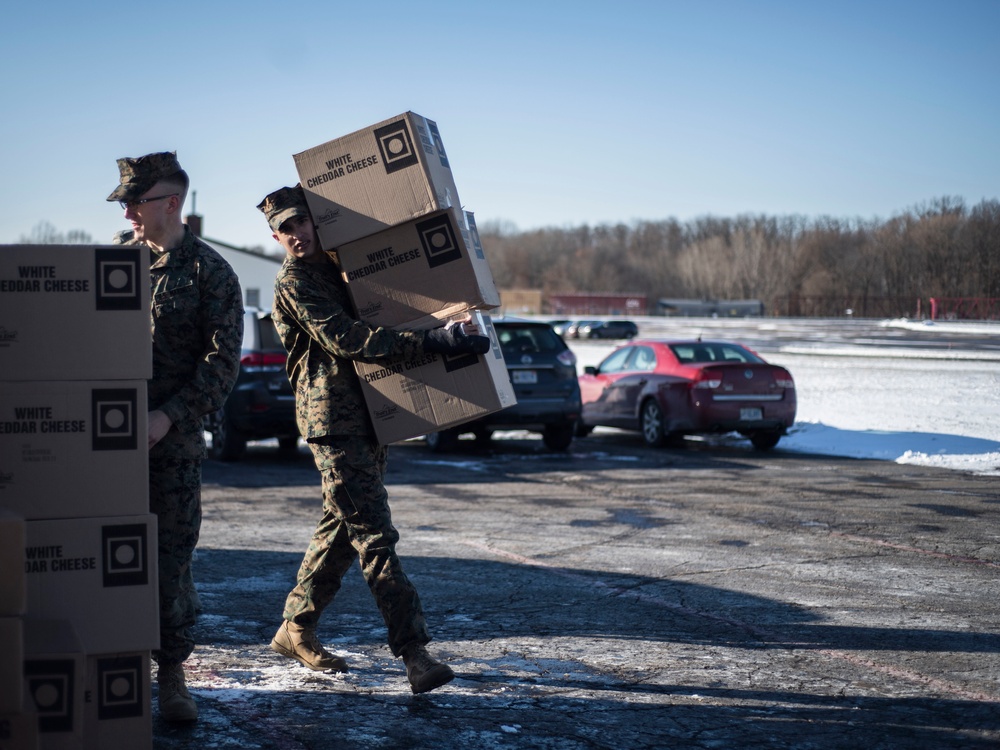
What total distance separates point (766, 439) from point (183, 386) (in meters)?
11.5

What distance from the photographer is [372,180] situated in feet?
14.9

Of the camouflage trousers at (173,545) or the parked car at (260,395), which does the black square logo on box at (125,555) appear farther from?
the parked car at (260,395)

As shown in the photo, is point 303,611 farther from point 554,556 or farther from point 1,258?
point 554,556

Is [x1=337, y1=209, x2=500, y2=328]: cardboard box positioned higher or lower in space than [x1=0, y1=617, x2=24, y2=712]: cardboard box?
higher

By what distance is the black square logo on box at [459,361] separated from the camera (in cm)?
457

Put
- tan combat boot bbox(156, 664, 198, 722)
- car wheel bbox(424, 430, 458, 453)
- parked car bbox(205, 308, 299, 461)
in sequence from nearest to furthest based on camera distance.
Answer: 1. tan combat boot bbox(156, 664, 198, 722)
2. parked car bbox(205, 308, 299, 461)
3. car wheel bbox(424, 430, 458, 453)

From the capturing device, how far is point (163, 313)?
14.1 feet

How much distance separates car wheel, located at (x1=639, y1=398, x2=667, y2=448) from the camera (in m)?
15.0

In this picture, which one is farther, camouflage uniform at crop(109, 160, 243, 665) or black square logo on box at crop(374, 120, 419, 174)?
black square logo on box at crop(374, 120, 419, 174)

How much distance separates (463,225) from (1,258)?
1.82 metres

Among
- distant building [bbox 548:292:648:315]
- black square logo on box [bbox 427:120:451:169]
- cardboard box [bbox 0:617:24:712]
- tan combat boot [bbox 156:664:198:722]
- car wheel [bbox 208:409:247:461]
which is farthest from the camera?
distant building [bbox 548:292:648:315]

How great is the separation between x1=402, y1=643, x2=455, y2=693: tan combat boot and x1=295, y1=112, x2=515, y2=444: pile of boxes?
856mm

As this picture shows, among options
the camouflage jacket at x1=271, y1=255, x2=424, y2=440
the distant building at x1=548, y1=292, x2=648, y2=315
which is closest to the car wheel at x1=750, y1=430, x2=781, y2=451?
the camouflage jacket at x1=271, y1=255, x2=424, y2=440

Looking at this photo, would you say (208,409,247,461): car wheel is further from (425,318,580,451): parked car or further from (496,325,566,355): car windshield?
(496,325,566,355): car windshield
